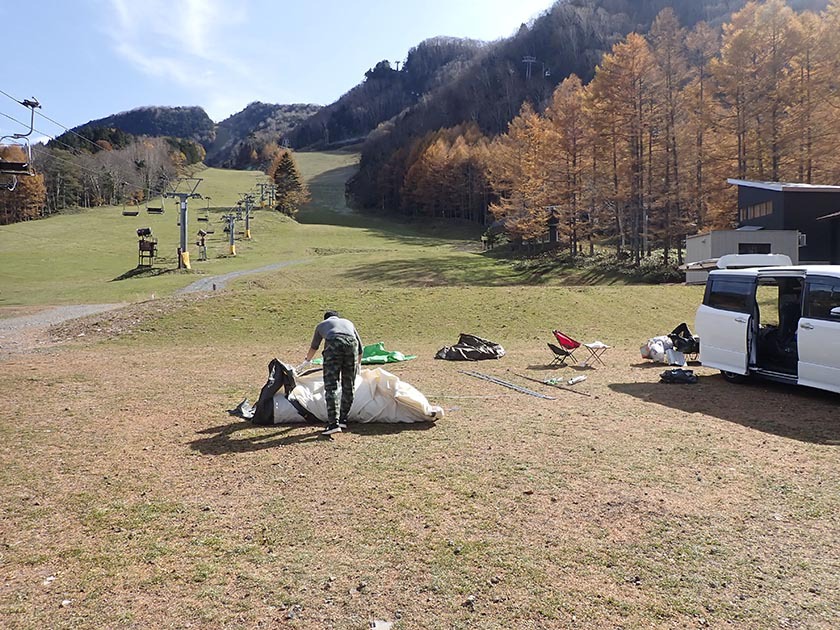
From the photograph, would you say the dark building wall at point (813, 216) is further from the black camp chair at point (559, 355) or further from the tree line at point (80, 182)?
the tree line at point (80, 182)

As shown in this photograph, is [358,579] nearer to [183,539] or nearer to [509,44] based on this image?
[183,539]

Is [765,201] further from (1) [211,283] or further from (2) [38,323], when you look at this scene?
(2) [38,323]

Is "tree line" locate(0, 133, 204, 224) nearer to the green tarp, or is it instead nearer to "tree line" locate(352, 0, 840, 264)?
"tree line" locate(352, 0, 840, 264)

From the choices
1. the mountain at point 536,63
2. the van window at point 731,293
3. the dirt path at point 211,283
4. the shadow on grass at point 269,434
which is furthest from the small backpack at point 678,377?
the mountain at point 536,63

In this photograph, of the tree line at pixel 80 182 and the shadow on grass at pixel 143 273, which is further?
the tree line at pixel 80 182

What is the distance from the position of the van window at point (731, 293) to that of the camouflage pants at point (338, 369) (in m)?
6.96

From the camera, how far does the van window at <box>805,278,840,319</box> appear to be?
831cm

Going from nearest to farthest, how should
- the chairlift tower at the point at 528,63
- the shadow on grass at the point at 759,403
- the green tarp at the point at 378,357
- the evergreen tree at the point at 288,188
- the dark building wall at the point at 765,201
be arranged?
1. the shadow on grass at the point at 759,403
2. the green tarp at the point at 378,357
3. the dark building wall at the point at 765,201
4. the evergreen tree at the point at 288,188
5. the chairlift tower at the point at 528,63

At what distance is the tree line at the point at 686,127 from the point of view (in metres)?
32.1

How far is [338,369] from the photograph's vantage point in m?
7.20

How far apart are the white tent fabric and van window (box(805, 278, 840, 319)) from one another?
19.2 feet

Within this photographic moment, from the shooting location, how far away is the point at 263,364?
13.2 metres

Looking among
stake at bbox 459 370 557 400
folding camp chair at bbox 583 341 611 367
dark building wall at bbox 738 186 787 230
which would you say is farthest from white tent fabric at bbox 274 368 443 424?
dark building wall at bbox 738 186 787 230

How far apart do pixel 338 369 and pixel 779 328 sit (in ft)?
26.5
